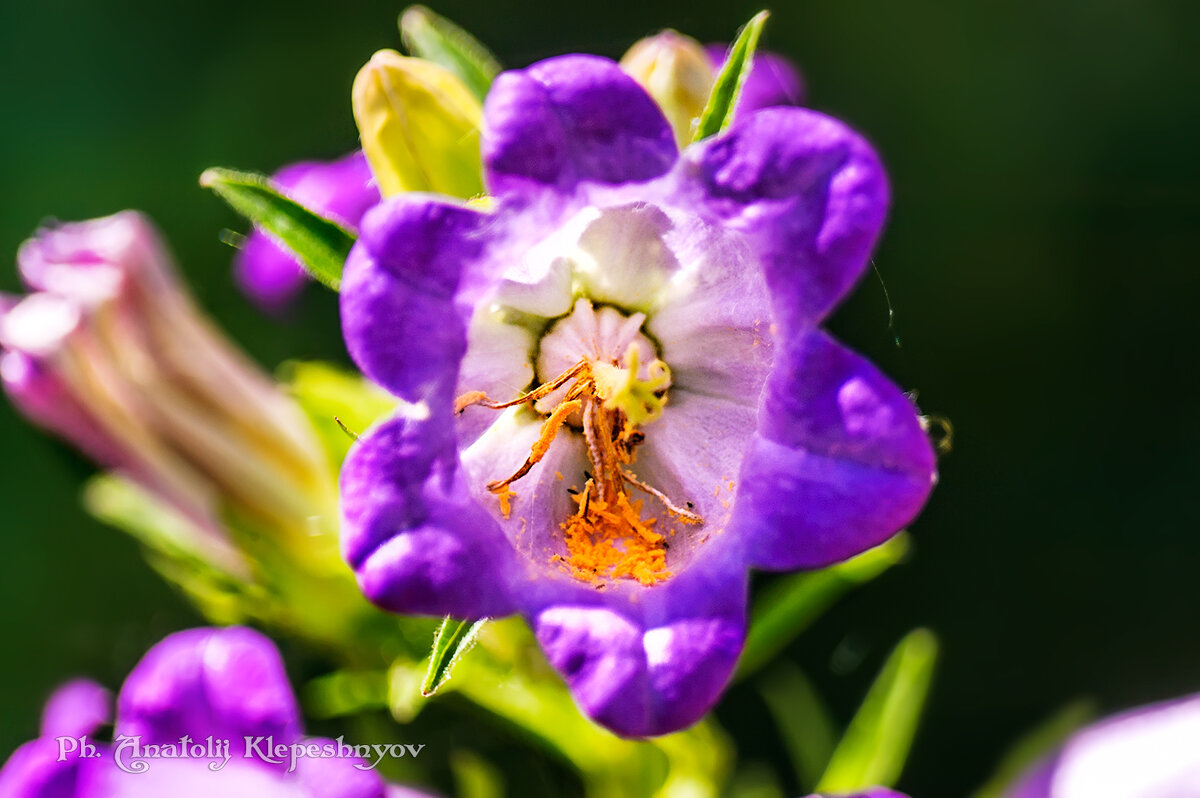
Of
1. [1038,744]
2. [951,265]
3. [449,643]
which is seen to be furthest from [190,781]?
[951,265]

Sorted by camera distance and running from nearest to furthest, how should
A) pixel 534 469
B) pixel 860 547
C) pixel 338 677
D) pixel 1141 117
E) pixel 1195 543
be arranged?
pixel 860 547 → pixel 534 469 → pixel 338 677 → pixel 1195 543 → pixel 1141 117

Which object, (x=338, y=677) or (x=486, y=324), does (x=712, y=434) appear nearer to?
(x=486, y=324)

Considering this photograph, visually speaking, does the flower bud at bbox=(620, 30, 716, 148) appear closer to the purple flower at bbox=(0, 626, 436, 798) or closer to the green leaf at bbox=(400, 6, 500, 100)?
the green leaf at bbox=(400, 6, 500, 100)

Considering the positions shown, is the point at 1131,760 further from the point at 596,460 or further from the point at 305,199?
the point at 305,199

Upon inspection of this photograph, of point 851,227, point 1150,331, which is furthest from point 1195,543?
point 851,227

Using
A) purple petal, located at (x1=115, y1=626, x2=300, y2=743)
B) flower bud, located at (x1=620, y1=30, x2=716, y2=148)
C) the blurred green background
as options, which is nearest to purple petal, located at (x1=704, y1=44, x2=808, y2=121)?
flower bud, located at (x1=620, y1=30, x2=716, y2=148)

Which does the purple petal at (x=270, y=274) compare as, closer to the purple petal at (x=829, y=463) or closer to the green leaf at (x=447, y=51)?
the green leaf at (x=447, y=51)
